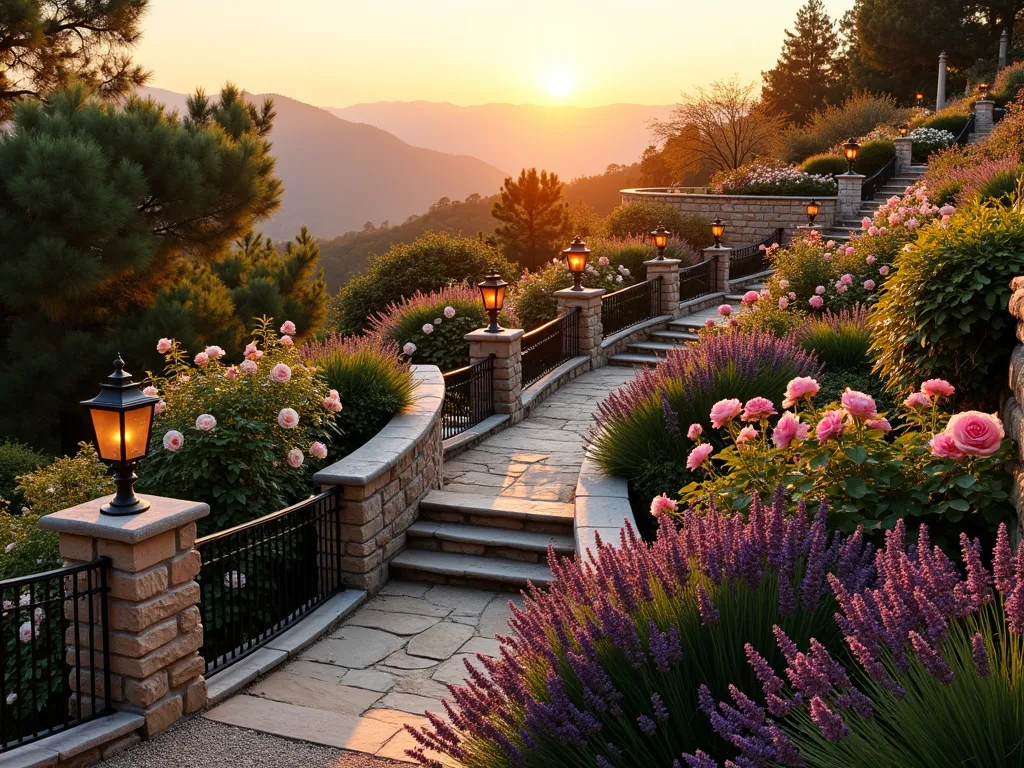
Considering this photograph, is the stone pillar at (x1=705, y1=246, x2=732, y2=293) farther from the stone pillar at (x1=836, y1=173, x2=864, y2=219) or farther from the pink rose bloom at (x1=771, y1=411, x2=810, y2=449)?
the pink rose bloom at (x1=771, y1=411, x2=810, y2=449)

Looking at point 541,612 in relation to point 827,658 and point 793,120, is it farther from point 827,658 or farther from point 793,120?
point 793,120

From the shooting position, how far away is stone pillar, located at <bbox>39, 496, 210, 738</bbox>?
4.95 meters

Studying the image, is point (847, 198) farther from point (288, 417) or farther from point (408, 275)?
point (288, 417)

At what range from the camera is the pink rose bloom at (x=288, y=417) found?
23.1ft

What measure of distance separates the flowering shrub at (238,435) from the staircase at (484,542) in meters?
1.06

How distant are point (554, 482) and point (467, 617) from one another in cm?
224

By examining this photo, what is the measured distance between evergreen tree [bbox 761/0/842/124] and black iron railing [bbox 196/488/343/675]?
53970 millimetres

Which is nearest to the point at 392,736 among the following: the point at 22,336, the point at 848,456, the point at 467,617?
the point at 467,617

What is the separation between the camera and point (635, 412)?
7.50 meters

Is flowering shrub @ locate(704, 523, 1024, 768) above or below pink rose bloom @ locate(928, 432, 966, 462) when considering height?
below

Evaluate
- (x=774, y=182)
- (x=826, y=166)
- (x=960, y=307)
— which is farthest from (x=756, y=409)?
(x=826, y=166)

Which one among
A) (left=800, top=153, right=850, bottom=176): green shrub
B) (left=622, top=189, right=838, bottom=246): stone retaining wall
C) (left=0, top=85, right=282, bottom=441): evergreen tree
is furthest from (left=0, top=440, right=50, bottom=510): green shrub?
(left=800, top=153, right=850, bottom=176): green shrub

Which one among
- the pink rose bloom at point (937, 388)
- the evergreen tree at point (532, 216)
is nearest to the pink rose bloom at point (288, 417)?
the pink rose bloom at point (937, 388)

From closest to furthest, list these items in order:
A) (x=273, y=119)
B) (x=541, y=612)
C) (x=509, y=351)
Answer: (x=541, y=612), (x=509, y=351), (x=273, y=119)
